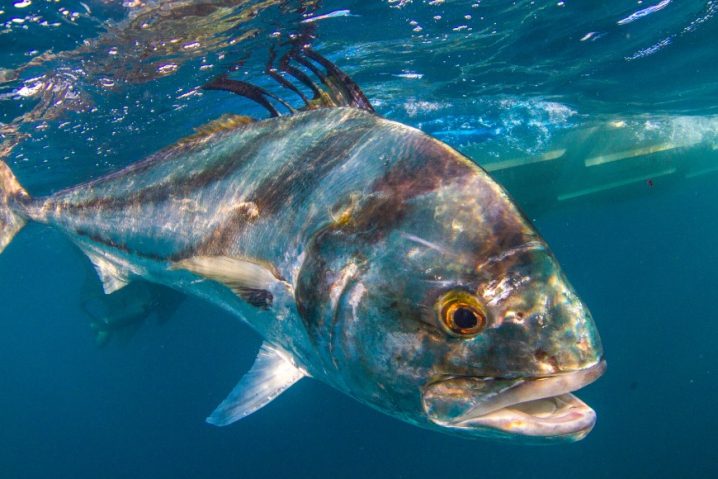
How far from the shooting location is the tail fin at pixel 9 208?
522 cm

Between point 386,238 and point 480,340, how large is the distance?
1.89 ft

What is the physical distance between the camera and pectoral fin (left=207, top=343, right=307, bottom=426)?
8.78 feet

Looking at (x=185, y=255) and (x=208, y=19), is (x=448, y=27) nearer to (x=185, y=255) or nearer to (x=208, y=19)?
(x=208, y=19)

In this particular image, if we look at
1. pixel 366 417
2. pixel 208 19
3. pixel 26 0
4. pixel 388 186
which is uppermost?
pixel 26 0

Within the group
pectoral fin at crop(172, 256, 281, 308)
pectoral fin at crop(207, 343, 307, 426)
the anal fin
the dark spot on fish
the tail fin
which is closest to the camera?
the dark spot on fish

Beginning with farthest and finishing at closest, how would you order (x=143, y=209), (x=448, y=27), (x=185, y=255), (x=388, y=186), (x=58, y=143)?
(x=58, y=143), (x=448, y=27), (x=143, y=209), (x=185, y=255), (x=388, y=186)

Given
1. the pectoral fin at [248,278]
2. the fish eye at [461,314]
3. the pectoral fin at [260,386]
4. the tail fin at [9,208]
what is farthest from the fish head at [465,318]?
the tail fin at [9,208]

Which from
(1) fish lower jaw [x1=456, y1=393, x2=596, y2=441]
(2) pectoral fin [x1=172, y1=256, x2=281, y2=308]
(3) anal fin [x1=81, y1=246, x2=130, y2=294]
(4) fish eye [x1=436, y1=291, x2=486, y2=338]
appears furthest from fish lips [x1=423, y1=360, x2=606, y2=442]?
(3) anal fin [x1=81, y1=246, x2=130, y2=294]

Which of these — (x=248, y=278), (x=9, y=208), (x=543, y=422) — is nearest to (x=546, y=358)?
(x=543, y=422)

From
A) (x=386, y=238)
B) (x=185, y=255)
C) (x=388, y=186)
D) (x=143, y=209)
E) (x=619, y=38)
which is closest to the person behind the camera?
(x=386, y=238)

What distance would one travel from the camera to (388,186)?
2068 mm

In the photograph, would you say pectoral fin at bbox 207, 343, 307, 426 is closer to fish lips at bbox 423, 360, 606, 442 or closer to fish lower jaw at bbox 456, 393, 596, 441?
fish lips at bbox 423, 360, 606, 442

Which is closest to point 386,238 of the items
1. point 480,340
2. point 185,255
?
point 480,340

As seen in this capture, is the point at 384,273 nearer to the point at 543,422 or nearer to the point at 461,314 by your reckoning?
the point at 461,314
